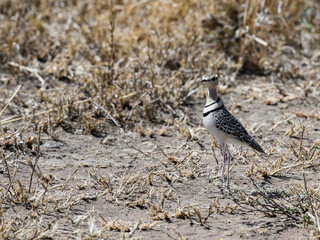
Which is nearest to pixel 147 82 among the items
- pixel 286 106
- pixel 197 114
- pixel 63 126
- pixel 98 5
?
pixel 197 114

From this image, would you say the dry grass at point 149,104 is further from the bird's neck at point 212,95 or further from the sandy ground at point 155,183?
the bird's neck at point 212,95

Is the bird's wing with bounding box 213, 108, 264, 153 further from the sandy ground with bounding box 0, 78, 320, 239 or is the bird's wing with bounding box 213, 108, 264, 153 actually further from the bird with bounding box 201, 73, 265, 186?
the sandy ground with bounding box 0, 78, 320, 239

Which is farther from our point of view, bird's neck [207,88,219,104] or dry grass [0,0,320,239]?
bird's neck [207,88,219,104]


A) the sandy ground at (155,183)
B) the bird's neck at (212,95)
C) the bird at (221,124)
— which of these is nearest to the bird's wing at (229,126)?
the bird at (221,124)

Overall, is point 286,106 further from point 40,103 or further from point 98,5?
point 98,5

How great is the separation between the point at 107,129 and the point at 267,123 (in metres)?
1.82

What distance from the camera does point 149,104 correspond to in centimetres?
618

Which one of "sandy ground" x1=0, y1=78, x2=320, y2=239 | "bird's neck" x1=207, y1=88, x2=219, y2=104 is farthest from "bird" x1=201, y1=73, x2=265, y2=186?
"sandy ground" x1=0, y1=78, x2=320, y2=239

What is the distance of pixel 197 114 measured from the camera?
643 cm

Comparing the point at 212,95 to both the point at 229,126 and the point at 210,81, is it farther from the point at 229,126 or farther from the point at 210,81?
the point at 229,126

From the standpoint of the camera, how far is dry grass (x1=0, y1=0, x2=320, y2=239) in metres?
4.23

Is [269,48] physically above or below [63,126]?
above

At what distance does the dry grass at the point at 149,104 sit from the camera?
4227 millimetres

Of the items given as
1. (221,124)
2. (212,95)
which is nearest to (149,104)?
(212,95)
